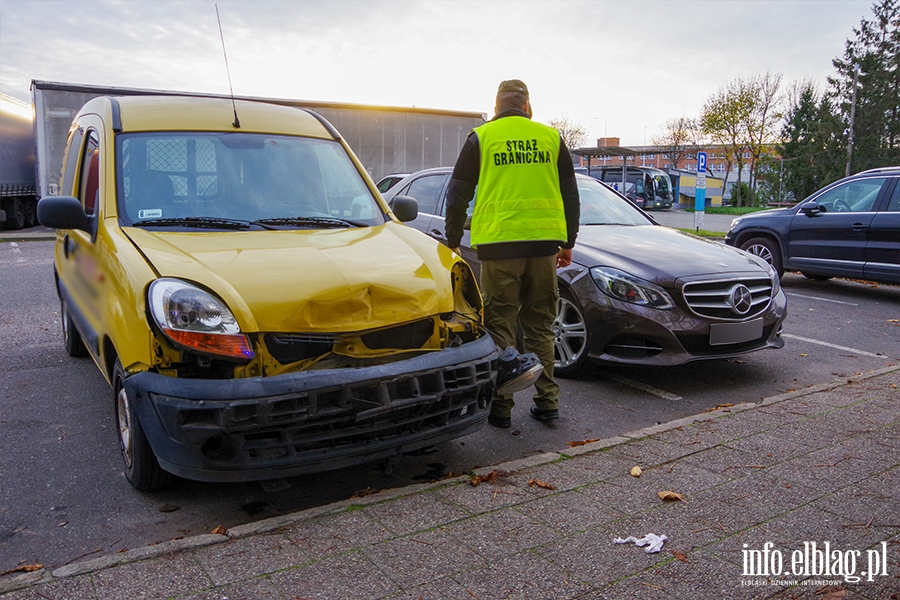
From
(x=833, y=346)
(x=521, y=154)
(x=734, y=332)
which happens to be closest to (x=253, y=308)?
(x=521, y=154)

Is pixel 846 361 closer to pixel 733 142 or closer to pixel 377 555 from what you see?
pixel 377 555

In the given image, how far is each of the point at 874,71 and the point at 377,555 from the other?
5053 centimetres

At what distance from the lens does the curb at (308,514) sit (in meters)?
2.64

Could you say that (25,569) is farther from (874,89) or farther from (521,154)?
(874,89)

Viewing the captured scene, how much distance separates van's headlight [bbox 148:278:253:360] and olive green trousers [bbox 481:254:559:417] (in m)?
1.82

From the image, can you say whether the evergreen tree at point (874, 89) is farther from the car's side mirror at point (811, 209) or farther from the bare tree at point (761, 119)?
the car's side mirror at point (811, 209)

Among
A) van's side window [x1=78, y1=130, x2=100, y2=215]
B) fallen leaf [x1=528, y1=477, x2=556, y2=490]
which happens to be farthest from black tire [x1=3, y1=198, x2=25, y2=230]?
fallen leaf [x1=528, y1=477, x2=556, y2=490]

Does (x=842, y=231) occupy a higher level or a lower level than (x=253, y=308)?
higher

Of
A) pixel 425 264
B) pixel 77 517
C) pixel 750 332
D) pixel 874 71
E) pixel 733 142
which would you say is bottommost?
pixel 77 517

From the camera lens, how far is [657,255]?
5695 millimetres

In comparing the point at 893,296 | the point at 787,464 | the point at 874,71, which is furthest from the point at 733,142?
the point at 787,464

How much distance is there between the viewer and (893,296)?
1032 cm

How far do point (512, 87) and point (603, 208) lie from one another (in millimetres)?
2747

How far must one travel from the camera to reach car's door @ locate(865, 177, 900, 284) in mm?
9383
